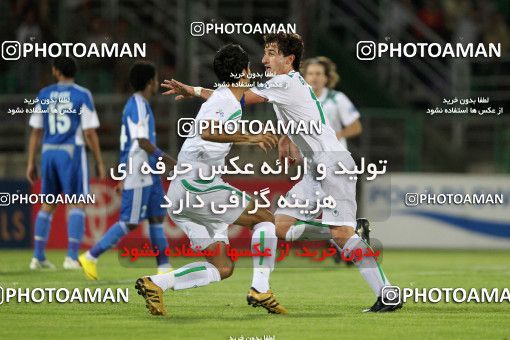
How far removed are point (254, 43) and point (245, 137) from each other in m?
13.1

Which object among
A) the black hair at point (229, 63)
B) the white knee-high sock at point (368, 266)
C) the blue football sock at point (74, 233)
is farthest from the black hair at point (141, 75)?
the white knee-high sock at point (368, 266)

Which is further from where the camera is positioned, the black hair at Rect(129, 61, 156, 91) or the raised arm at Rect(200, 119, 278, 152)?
the black hair at Rect(129, 61, 156, 91)

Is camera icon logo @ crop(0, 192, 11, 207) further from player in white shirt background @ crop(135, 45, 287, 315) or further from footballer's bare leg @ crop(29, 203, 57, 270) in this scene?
player in white shirt background @ crop(135, 45, 287, 315)

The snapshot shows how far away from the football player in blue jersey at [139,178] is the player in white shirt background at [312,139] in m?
2.69

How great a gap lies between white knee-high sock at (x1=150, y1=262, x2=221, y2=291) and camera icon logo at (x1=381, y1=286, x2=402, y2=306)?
126cm

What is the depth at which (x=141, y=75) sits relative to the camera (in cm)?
1242

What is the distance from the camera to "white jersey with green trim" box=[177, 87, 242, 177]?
8969 mm

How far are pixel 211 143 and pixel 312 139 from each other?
31.2 inches

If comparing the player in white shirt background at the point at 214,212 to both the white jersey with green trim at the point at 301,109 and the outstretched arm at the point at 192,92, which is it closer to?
the outstretched arm at the point at 192,92

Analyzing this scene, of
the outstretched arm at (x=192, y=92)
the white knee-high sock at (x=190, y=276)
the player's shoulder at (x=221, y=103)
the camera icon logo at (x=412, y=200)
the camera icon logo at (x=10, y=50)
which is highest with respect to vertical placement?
the camera icon logo at (x=10, y=50)

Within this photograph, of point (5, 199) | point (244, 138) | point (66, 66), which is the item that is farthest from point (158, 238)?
point (5, 199)

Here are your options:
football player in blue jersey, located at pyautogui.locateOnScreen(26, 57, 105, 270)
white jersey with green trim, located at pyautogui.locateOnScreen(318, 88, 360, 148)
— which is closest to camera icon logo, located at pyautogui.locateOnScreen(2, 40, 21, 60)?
football player in blue jersey, located at pyautogui.locateOnScreen(26, 57, 105, 270)

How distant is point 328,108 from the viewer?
14922mm

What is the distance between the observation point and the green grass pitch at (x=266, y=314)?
8.26 m
